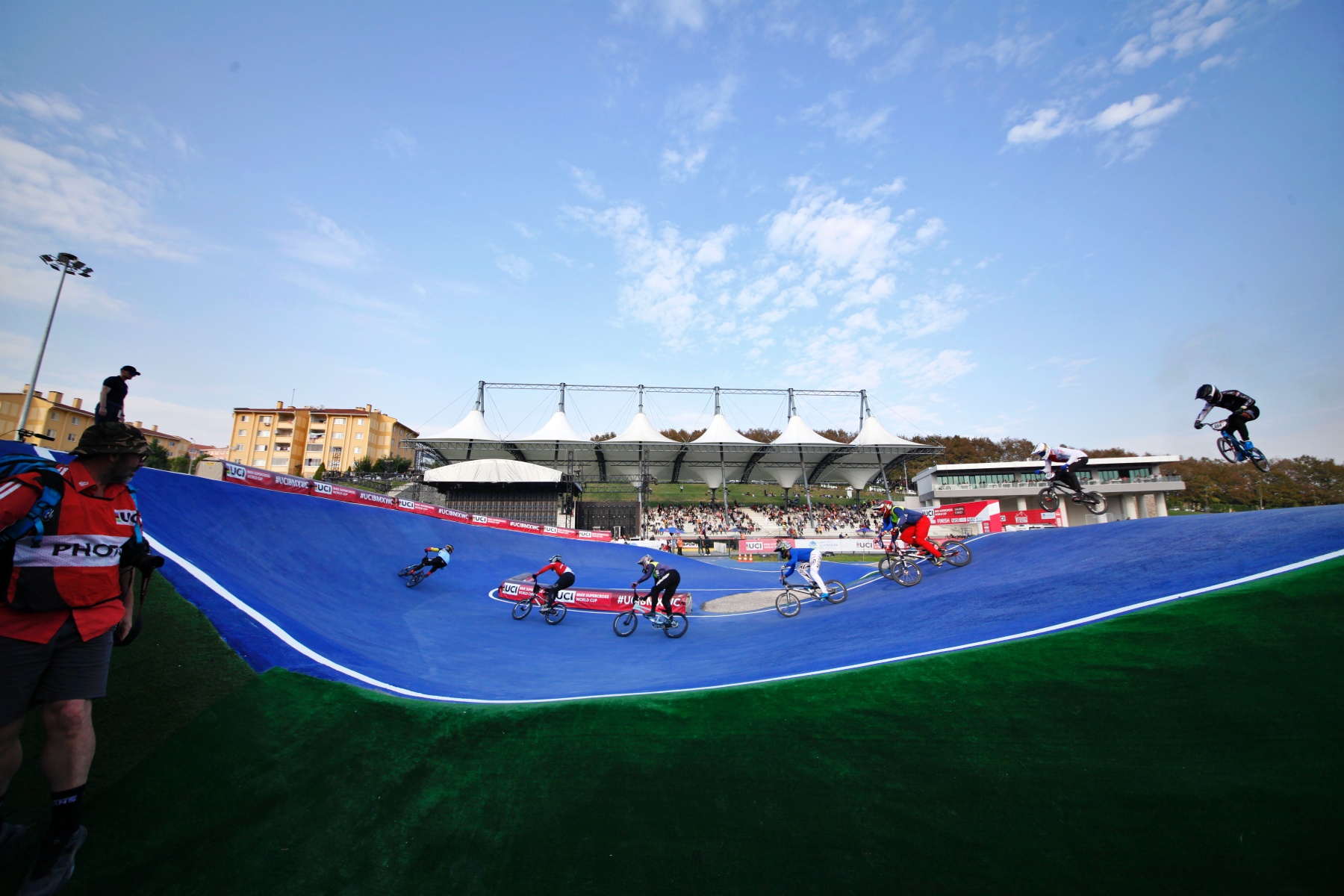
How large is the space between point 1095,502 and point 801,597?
20.6 feet

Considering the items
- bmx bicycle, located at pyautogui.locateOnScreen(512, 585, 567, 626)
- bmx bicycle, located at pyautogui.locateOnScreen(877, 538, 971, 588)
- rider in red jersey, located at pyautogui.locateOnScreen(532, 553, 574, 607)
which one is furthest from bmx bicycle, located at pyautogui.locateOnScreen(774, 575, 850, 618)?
bmx bicycle, located at pyautogui.locateOnScreen(512, 585, 567, 626)

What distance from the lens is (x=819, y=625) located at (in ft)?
29.9

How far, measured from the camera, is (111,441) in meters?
2.74

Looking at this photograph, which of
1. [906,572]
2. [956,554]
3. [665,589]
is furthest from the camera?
[956,554]

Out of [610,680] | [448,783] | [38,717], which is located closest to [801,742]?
[448,783]

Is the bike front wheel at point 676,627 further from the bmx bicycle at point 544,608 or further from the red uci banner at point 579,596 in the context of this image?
the bmx bicycle at point 544,608

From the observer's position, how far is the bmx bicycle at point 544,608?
488 inches

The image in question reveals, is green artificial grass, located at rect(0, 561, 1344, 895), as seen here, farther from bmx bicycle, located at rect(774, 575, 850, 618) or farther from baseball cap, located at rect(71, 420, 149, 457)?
bmx bicycle, located at rect(774, 575, 850, 618)

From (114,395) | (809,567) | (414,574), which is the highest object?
(114,395)

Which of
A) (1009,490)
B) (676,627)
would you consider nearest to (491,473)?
(676,627)

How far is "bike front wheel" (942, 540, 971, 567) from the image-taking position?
12086mm

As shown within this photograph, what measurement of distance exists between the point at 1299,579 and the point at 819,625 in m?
5.92

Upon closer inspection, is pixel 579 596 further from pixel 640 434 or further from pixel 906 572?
pixel 640 434

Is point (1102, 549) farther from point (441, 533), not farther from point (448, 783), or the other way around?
point (441, 533)
